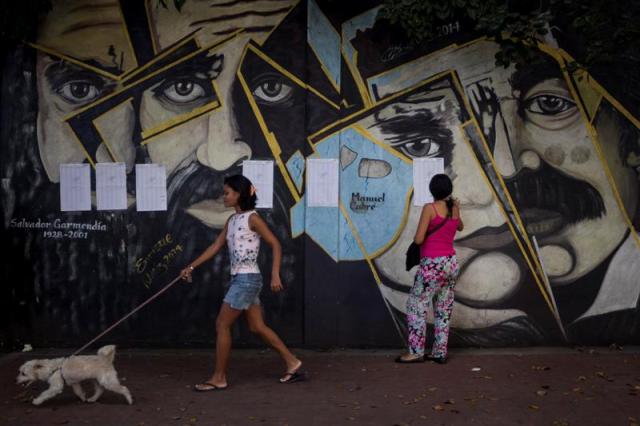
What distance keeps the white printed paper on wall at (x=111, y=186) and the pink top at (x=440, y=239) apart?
2973mm

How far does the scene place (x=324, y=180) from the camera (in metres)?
7.56

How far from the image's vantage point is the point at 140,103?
7656mm

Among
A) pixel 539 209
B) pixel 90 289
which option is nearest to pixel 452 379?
pixel 539 209

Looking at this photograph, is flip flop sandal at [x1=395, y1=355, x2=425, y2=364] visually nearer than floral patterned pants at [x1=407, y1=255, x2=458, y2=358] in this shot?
No

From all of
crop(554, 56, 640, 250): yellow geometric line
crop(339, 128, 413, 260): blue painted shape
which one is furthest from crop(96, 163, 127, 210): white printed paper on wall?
crop(554, 56, 640, 250): yellow geometric line

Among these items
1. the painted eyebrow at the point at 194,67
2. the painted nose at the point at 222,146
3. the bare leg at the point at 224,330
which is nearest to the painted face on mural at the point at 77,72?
the painted eyebrow at the point at 194,67

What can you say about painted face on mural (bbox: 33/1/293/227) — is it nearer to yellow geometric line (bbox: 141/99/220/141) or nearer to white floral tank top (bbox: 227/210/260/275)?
yellow geometric line (bbox: 141/99/220/141)

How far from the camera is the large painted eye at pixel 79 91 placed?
768cm

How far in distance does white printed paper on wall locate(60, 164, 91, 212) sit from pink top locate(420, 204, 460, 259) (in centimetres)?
332

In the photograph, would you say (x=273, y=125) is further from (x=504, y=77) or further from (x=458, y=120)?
(x=504, y=77)

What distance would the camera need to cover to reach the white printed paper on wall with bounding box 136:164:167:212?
25.1 feet

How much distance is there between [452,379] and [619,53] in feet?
10.8

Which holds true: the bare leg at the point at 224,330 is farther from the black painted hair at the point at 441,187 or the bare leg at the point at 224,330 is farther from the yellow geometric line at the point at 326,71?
the yellow geometric line at the point at 326,71

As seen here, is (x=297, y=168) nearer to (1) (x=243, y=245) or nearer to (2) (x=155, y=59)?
(1) (x=243, y=245)
